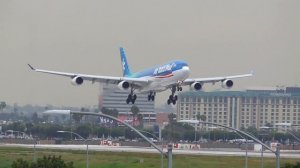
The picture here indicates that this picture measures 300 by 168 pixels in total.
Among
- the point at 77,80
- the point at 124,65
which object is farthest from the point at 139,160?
the point at 77,80

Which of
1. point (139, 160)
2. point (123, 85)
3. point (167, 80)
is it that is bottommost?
point (139, 160)

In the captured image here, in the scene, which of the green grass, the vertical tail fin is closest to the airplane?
the green grass

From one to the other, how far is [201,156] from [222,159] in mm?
7525

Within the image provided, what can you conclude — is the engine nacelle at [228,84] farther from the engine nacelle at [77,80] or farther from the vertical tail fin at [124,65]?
the vertical tail fin at [124,65]

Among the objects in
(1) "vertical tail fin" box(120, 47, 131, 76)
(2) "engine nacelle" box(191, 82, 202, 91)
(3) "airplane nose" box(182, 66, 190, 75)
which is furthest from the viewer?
(1) "vertical tail fin" box(120, 47, 131, 76)

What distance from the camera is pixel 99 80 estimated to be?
493ft

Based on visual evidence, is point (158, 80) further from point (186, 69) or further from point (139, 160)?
point (139, 160)

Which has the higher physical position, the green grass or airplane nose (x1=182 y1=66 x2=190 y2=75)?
airplane nose (x1=182 y1=66 x2=190 y2=75)

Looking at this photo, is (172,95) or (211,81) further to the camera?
(211,81)

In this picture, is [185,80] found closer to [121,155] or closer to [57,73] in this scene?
[57,73]

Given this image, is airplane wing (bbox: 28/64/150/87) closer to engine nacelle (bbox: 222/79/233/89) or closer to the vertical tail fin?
engine nacelle (bbox: 222/79/233/89)

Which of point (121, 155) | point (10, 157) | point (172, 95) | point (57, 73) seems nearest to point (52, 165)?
point (172, 95)

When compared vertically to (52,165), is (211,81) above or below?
above

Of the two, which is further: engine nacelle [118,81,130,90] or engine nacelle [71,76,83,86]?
engine nacelle [118,81,130,90]
